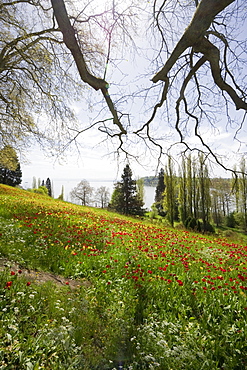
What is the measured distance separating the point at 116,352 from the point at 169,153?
2.90 meters

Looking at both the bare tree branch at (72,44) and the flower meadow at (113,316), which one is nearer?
the flower meadow at (113,316)

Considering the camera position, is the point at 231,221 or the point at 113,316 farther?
the point at 231,221

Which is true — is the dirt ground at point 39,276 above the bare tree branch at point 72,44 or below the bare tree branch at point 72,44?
below

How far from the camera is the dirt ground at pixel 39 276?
344cm

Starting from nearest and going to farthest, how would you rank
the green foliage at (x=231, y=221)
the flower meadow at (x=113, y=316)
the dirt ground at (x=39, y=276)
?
the flower meadow at (x=113, y=316), the dirt ground at (x=39, y=276), the green foliage at (x=231, y=221)

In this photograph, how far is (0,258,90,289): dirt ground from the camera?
3.44m

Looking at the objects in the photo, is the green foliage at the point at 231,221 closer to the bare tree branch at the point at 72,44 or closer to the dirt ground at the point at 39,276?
the dirt ground at the point at 39,276

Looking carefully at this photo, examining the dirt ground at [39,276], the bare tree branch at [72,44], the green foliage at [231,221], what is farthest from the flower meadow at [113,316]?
the green foliage at [231,221]

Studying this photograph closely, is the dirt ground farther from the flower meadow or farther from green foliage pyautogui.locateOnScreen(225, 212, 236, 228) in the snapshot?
green foliage pyautogui.locateOnScreen(225, 212, 236, 228)

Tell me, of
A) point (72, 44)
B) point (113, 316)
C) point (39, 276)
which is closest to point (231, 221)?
point (113, 316)

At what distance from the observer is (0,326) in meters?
2.16

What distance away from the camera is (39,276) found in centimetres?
365

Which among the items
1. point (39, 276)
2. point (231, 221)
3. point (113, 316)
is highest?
point (39, 276)

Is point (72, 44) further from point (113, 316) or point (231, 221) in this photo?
point (231, 221)
